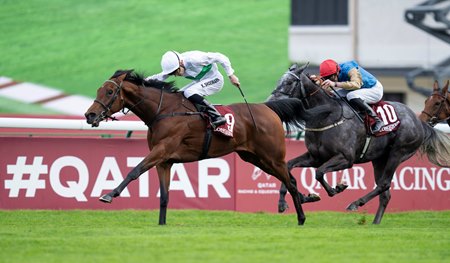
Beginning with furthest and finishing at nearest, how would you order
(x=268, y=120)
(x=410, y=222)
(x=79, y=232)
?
1. (x=410, y=222)
2. (x=268, y=120)
3. (x=79, y=232)

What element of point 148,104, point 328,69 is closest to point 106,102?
point 148,104

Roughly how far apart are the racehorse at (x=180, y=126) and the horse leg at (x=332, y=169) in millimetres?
279

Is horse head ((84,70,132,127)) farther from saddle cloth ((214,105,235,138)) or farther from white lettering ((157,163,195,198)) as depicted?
white lettering ((157,163,195,198))

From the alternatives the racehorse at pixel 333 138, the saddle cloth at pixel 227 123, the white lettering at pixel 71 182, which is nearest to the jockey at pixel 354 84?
the racehorse at pixel 333 138

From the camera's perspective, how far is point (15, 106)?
19891mm

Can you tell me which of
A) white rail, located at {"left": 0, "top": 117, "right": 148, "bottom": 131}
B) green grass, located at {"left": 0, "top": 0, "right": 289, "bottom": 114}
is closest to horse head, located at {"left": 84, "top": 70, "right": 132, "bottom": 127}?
white rail, located at {"left": 0, "top": 117, "right": 148, "bottom": 131}

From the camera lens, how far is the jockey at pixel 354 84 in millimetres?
12422

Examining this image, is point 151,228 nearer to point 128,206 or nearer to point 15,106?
point 128,206

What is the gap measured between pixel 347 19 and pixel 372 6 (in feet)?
2.16

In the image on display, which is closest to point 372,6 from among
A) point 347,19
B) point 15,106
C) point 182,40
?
point 347,19

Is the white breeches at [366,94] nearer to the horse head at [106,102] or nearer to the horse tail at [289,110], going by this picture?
the horse tail at [289,110]

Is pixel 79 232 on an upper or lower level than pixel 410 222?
upper

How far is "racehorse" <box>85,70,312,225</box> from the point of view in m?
11.4

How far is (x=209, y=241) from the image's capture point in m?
9.52
